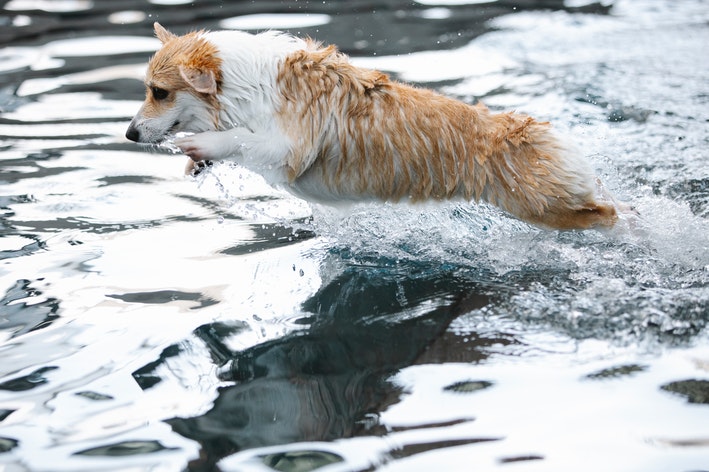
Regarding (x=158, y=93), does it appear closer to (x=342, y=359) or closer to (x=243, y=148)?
(x=243, y=148)

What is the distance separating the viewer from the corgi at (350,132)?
3.55 m

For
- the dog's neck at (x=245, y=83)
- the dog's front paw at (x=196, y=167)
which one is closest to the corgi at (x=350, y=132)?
the dog's neck at (x=245, y=83)

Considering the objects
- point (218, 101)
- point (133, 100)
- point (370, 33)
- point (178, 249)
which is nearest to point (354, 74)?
point (218, 101)

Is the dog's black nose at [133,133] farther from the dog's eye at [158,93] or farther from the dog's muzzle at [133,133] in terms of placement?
the dog's eye at [158,93]

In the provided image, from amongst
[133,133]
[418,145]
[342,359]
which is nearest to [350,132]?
[418,145]

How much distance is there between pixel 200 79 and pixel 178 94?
0.54 ft

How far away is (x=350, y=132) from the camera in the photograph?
367cm

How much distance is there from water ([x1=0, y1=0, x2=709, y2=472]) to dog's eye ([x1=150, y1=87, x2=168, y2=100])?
661 millimetres

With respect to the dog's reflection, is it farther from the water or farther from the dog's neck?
the dog's neck

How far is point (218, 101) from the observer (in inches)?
140

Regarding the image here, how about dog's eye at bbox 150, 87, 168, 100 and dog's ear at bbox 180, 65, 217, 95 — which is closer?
dog's ear at bbox 180, 65, 217, 95

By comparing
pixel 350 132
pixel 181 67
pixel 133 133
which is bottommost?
pixel 350 132

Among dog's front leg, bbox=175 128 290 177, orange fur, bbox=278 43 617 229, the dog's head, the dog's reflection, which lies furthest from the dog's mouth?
the dog's reflection

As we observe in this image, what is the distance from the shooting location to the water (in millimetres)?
2633
